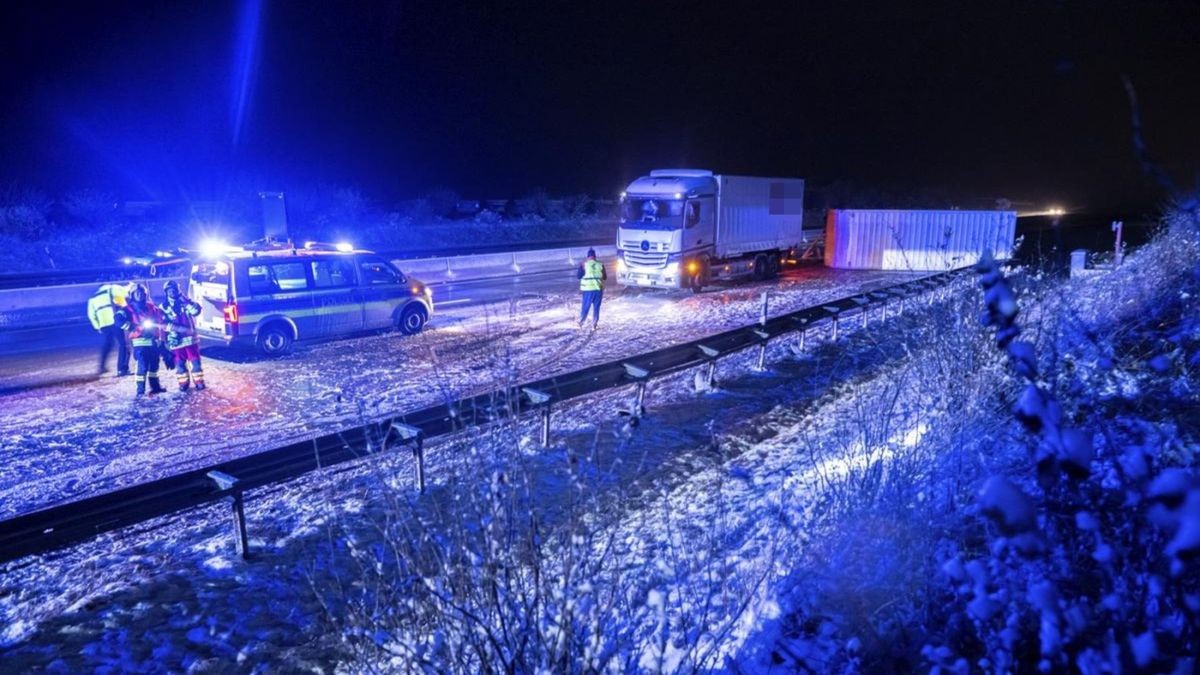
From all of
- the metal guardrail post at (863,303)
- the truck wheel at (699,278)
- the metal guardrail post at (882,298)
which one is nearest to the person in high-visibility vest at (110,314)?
the metal guardrail post at (863,303)

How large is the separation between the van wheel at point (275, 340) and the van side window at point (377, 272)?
1767mm

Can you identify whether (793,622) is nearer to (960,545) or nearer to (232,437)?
(960,545)

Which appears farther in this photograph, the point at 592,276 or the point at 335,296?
the point at 592,276

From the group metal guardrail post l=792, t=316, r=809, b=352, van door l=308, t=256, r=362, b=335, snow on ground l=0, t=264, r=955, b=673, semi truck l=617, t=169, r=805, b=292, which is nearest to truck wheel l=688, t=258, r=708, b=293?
semi truck l=617, t=169, r=805, b=292

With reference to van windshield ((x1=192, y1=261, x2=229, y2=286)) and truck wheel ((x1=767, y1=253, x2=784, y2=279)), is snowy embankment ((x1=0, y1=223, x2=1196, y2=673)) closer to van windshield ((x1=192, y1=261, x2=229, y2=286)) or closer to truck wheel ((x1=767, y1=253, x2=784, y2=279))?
van windshield ((x1=192, y1=261, x2=229, y2=286))

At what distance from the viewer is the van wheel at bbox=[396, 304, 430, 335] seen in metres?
13.6

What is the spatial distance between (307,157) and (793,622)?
2809 inches

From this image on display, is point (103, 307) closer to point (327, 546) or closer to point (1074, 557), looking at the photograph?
point (327, 546)

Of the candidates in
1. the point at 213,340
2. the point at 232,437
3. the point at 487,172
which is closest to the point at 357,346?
the point at 213,340

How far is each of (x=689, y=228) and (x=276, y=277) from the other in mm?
10901

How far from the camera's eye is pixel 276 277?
38.3ft

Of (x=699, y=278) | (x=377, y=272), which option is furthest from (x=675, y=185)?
(x=377, y=272)

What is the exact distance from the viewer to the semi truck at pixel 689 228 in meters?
19.0

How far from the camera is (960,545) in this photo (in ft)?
14.0
